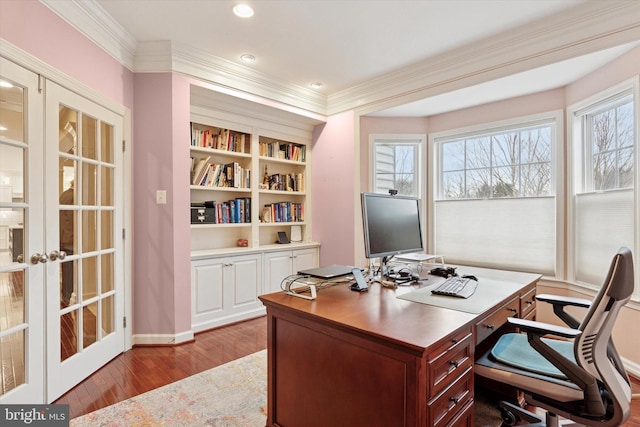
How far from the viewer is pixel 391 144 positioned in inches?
162

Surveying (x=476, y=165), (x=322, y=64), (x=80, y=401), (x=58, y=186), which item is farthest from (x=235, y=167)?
(x=476, y=165)

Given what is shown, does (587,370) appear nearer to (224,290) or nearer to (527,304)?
(527,304)

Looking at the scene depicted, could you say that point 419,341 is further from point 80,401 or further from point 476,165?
point 476,165

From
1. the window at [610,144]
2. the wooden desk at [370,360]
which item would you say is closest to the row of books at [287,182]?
the wooden desk at [370,360]

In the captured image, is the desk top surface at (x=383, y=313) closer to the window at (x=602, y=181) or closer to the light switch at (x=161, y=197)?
the window at (x=602, y=181)

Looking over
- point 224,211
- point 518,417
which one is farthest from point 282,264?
point 518,417

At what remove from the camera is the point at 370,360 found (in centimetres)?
123

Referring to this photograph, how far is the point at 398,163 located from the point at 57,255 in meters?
3.52

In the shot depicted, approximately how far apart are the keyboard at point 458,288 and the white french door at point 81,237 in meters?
2.37

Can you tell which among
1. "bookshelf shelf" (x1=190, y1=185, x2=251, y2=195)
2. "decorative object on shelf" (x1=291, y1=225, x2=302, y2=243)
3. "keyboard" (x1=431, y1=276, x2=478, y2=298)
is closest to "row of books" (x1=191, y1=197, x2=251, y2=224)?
"bookshelf shelf" (x1=190, y1=185, x2=251, y2=195)

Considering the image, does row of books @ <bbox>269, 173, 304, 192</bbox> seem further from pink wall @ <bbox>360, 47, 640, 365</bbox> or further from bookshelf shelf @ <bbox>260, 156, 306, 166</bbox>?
pink wall @ <bbox>360, 47, 640, 365</bbox>

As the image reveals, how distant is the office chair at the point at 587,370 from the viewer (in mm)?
1247

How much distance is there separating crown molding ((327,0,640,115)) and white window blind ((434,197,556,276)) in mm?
1330

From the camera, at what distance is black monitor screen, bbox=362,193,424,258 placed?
177cm
